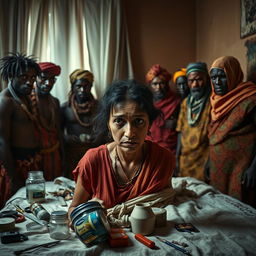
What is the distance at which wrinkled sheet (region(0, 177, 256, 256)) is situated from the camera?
103 cm

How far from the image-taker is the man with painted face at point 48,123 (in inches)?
110

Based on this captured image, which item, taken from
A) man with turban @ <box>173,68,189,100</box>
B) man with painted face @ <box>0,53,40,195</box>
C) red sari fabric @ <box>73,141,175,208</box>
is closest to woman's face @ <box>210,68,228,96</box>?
man with turban @ <box>173,68,189,100</box>

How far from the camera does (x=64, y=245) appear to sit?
42.1 inches

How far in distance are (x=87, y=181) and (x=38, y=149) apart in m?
1.43

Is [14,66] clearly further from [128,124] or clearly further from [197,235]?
[197,235]

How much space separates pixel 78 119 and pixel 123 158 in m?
1.76

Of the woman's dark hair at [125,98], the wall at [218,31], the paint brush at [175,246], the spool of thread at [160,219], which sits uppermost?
the wall at [218,31]

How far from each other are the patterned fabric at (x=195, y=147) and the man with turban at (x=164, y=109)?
0.19 m

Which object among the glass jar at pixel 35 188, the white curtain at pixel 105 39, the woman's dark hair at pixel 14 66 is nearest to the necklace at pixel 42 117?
the woman's dark hair at pixel 14 66

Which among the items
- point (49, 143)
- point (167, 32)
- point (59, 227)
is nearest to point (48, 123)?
point (49, 143)

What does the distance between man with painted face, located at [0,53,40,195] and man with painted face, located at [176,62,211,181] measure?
1413 mm

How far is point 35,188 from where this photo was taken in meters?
1.63

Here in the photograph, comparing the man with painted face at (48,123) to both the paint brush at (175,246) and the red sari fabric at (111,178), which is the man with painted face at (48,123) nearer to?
the red sari fabric at (111,178)

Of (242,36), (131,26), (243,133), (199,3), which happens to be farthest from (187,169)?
(199,3)
